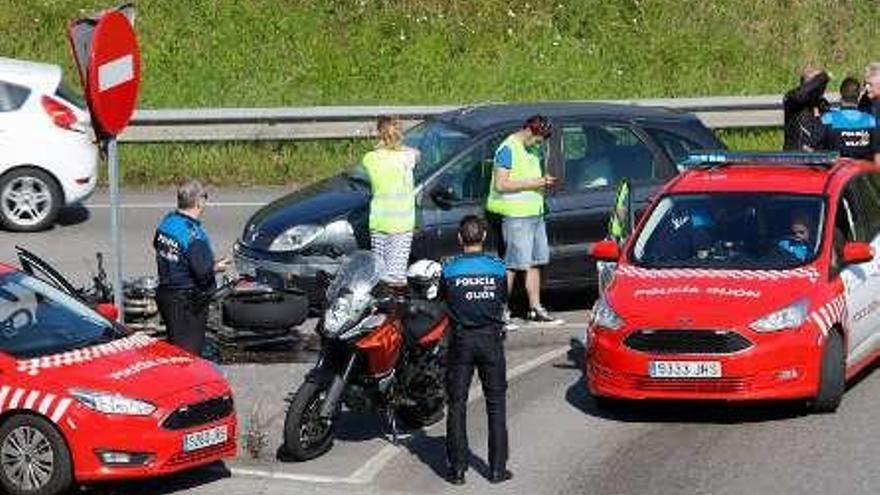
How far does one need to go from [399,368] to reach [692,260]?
2522mm

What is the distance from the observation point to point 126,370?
1327 centimetres

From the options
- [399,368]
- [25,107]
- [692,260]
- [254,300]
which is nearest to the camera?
[399,368]

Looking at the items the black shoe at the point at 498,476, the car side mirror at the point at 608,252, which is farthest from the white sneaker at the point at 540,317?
the black shoe at the point at 498,476

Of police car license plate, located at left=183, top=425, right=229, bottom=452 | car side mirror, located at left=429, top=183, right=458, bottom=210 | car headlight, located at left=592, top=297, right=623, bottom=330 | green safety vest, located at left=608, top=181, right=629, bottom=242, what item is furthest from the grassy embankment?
police car license plate, located at left=183, top=425, right=229, bottom=452

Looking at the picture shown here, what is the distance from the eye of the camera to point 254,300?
670 inches

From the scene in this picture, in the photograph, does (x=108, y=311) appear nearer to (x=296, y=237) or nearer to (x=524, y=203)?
(x=296, y=237)

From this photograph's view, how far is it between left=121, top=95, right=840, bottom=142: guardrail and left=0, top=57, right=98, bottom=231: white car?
3.92 metres

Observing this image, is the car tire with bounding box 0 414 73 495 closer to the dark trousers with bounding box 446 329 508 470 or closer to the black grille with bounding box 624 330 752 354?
the dark trousers with bounding box 446 329 508 470

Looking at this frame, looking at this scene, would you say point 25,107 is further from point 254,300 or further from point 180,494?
point 180,494

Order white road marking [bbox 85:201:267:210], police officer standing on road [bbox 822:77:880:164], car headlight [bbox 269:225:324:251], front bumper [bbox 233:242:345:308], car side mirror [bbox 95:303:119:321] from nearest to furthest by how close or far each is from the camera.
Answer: car side mirror [bbox 95:303:119:321], front bumper [bbox 233:242:345:308], car headlight [bbox 269:225:324:251], police officer standing on road [bbox 822:77:880:164], white road marking [bbox 85:201:267:210]

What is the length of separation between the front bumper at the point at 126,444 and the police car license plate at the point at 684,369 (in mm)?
3215

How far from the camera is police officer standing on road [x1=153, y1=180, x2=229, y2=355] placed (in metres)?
14.9

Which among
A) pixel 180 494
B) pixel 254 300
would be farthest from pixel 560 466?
pixel 254 300

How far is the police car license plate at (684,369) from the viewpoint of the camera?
46.9 feet
